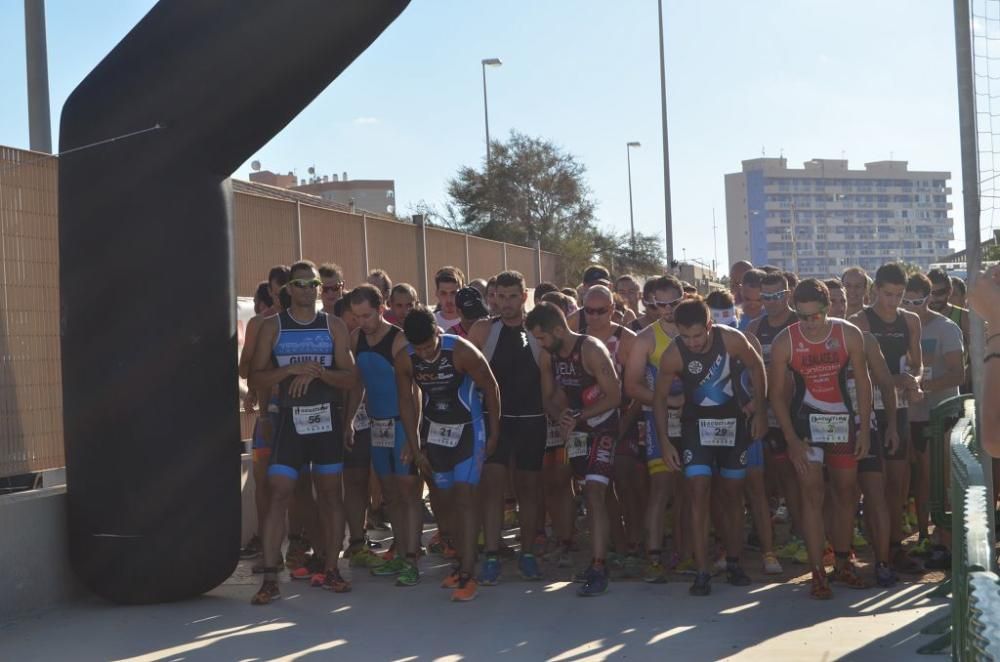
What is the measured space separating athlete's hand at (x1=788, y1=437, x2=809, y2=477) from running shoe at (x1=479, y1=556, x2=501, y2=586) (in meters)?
2.10

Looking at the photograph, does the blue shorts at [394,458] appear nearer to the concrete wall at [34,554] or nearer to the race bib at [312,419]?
the race bib at [312,419]

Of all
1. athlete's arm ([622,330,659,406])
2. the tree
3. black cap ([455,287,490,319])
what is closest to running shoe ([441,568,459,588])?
athlete's arm ([622,330,659,406])

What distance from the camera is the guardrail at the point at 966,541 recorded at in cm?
265

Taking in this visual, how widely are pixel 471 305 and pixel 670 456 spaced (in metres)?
1.98

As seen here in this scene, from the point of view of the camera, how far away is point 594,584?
8133 millimetres

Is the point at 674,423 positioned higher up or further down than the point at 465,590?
higher up

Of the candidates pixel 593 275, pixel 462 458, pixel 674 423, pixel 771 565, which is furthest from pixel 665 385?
pixel 593 275

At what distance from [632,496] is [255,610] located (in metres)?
2.81

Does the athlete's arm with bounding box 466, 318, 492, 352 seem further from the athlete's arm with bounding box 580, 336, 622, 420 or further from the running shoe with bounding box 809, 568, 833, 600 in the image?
the running shoe with bounding box 809, 568, 833, 600

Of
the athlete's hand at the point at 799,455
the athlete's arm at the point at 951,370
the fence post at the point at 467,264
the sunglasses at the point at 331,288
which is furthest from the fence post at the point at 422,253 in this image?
the athlete's hand at the point at 799,455

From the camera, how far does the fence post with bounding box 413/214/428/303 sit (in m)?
17.4

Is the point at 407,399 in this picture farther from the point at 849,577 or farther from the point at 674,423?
the point at 849,577

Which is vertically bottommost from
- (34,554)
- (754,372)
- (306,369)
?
(34,554)

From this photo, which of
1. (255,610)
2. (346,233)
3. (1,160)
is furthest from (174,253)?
(346,233)
